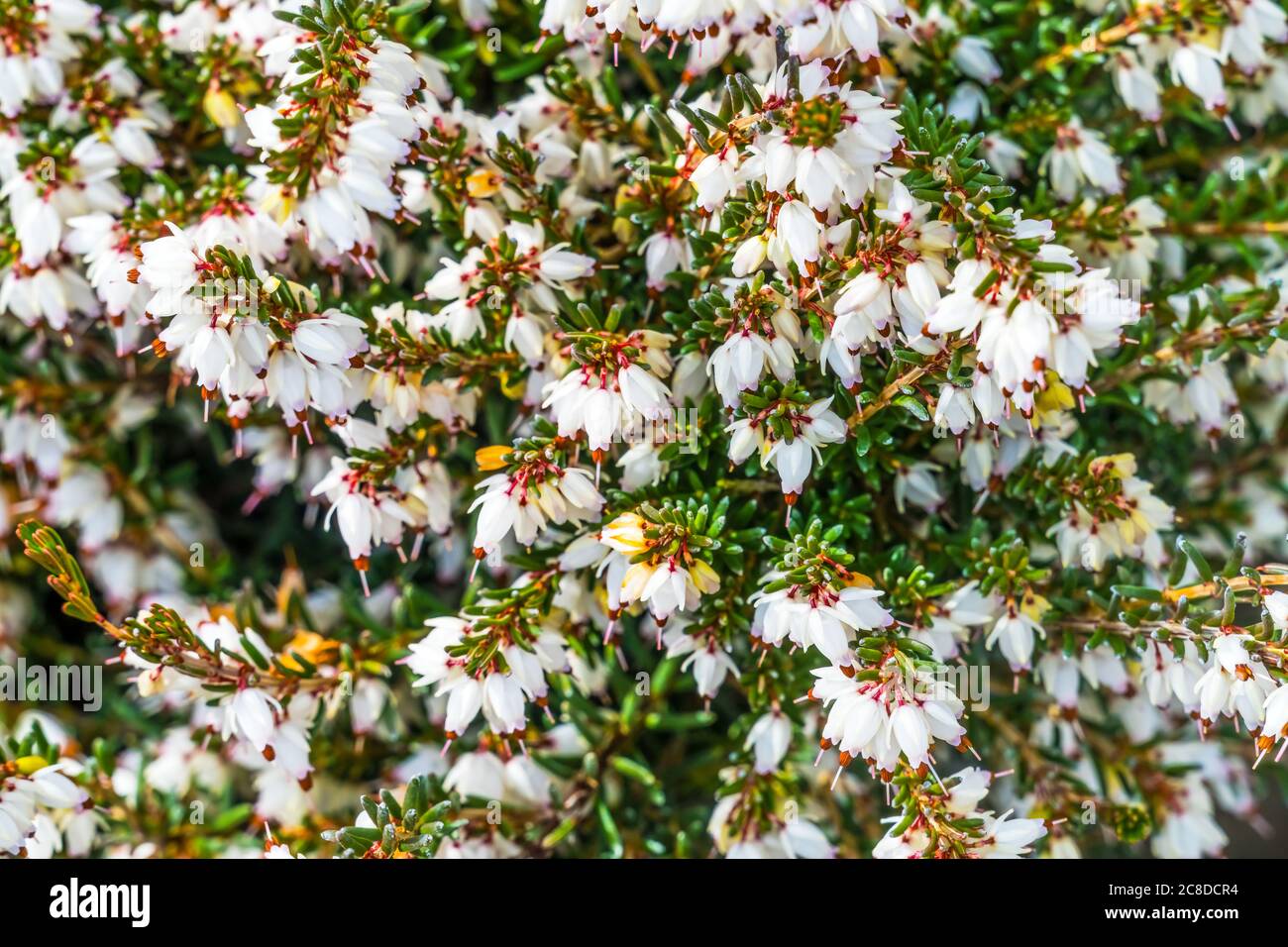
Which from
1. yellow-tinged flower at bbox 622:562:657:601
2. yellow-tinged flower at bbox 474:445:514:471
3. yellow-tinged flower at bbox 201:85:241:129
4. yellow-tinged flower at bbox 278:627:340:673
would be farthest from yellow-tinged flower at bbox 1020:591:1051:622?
yellow-tinged flower at bbox 201:85:241:129

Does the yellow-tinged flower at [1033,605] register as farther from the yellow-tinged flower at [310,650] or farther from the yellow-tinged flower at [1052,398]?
the yellow-tinged flower at [310,650]

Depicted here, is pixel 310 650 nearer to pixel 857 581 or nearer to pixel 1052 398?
pixel 857 581

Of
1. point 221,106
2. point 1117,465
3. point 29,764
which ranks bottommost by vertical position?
point 29,764

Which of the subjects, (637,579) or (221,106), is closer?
(637,579)

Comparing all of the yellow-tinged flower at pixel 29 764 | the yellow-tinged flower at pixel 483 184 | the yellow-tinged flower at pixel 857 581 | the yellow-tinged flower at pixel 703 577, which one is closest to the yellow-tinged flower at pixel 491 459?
the yellow-tinged flower at pixel 703 577

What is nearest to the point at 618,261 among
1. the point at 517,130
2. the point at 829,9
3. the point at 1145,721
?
the point at 517,130

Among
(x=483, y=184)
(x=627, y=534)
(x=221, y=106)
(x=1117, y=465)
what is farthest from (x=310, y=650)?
(x=1117, y=465)
